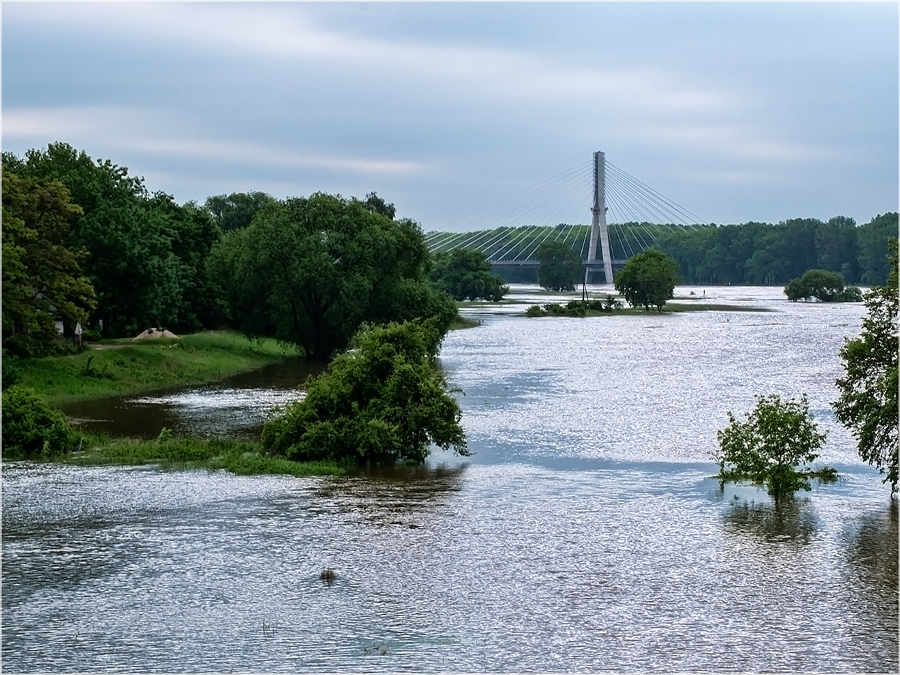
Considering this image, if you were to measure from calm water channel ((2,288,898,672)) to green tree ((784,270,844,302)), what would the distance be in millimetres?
104041

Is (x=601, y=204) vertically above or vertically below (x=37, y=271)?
above

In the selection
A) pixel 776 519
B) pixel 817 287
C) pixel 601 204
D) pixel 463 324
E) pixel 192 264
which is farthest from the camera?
pixel 601 204

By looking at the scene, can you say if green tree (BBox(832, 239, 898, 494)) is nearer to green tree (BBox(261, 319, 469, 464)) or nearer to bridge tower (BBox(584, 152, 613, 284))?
green tree (BBox(261, 319, 469, 464))

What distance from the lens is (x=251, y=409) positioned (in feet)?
112

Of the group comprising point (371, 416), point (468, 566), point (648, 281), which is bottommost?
point (468, 566)

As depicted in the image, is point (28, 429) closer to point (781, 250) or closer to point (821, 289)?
point (821, 289)

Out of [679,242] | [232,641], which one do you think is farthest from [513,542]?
[679,242]

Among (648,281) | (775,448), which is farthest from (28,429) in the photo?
(648,281)

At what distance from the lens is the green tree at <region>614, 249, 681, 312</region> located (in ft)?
345

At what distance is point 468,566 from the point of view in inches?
679

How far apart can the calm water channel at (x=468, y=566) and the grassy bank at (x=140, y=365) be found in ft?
28.0

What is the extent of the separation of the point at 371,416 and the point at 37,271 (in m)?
17.9

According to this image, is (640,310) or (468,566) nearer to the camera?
(468,566)

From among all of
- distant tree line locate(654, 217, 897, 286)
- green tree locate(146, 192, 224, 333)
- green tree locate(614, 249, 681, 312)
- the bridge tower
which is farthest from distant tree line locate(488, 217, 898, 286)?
green tree locate(146, 192, 224, 333)
